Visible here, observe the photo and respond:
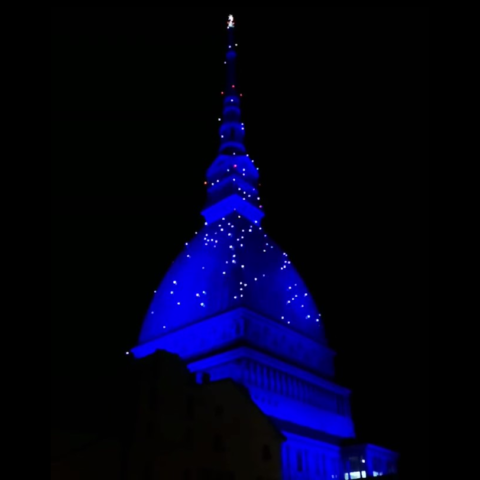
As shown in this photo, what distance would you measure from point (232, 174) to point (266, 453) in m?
33.2

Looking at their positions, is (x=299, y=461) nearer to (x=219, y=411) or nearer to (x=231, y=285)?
(x=219, y=411)

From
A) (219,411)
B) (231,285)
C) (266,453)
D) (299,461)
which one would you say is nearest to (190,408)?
(219,411)

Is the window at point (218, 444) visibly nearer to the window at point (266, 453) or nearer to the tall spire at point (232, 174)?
the window at point (266, 453)

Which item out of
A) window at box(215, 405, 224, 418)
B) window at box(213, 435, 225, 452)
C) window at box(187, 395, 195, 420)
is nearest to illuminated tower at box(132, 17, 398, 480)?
window at box(215, 405, 224, 418)

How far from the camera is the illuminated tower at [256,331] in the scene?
44.6 m

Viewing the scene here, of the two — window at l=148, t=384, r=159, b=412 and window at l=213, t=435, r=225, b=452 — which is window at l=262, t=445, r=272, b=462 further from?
window at l=148, t=384, r=159, b=412

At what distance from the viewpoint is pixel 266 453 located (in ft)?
117

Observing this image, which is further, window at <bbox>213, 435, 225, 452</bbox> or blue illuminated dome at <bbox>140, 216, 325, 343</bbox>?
blue illuminated dome at <bbox>140, 216, 325, 343</bbox>

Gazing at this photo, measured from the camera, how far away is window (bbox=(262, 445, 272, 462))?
116 ft

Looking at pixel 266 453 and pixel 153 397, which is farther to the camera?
pixel 266 453

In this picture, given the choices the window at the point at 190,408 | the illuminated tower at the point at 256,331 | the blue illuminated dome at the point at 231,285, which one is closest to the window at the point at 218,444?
the window at the point at 190,408

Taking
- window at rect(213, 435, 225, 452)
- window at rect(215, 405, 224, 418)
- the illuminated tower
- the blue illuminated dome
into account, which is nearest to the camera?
window at rect(213, 435, 225, 452)

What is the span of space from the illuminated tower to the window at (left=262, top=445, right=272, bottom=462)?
6.59m

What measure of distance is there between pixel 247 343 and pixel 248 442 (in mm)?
10895
